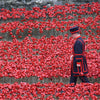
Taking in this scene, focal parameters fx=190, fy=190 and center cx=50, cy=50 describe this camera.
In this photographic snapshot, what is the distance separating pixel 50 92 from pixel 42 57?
1918 mm

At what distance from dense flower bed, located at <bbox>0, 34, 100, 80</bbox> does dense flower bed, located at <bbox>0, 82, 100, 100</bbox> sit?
0.55 meters

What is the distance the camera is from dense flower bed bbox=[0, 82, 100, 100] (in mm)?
4578

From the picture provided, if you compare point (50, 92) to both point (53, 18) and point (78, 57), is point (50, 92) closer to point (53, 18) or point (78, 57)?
point (78, 57)

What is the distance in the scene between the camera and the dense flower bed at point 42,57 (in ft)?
18.7

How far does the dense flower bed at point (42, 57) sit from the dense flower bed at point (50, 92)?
21.7 inches

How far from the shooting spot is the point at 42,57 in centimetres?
→ 648

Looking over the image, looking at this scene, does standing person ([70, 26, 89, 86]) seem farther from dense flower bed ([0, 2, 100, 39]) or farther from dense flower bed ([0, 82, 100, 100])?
dense flower bed ([0, 2, 100, 39])

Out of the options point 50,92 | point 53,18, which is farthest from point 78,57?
point 53,18

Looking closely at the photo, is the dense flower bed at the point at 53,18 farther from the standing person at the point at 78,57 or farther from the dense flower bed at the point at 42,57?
the standing person at the point at 78,57

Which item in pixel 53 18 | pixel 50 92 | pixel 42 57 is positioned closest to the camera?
pixel 50 92

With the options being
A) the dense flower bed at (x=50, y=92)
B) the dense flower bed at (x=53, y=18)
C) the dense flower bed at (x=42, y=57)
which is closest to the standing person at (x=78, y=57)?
the dense flower bed at (x=50, y=92)

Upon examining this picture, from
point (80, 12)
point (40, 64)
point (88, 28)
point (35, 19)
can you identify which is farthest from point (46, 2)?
point (40, 64)

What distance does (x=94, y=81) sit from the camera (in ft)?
17.7

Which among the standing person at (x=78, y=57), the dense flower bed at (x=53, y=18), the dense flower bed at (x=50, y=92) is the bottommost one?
the dense flower bed at (x=50, y=92)
